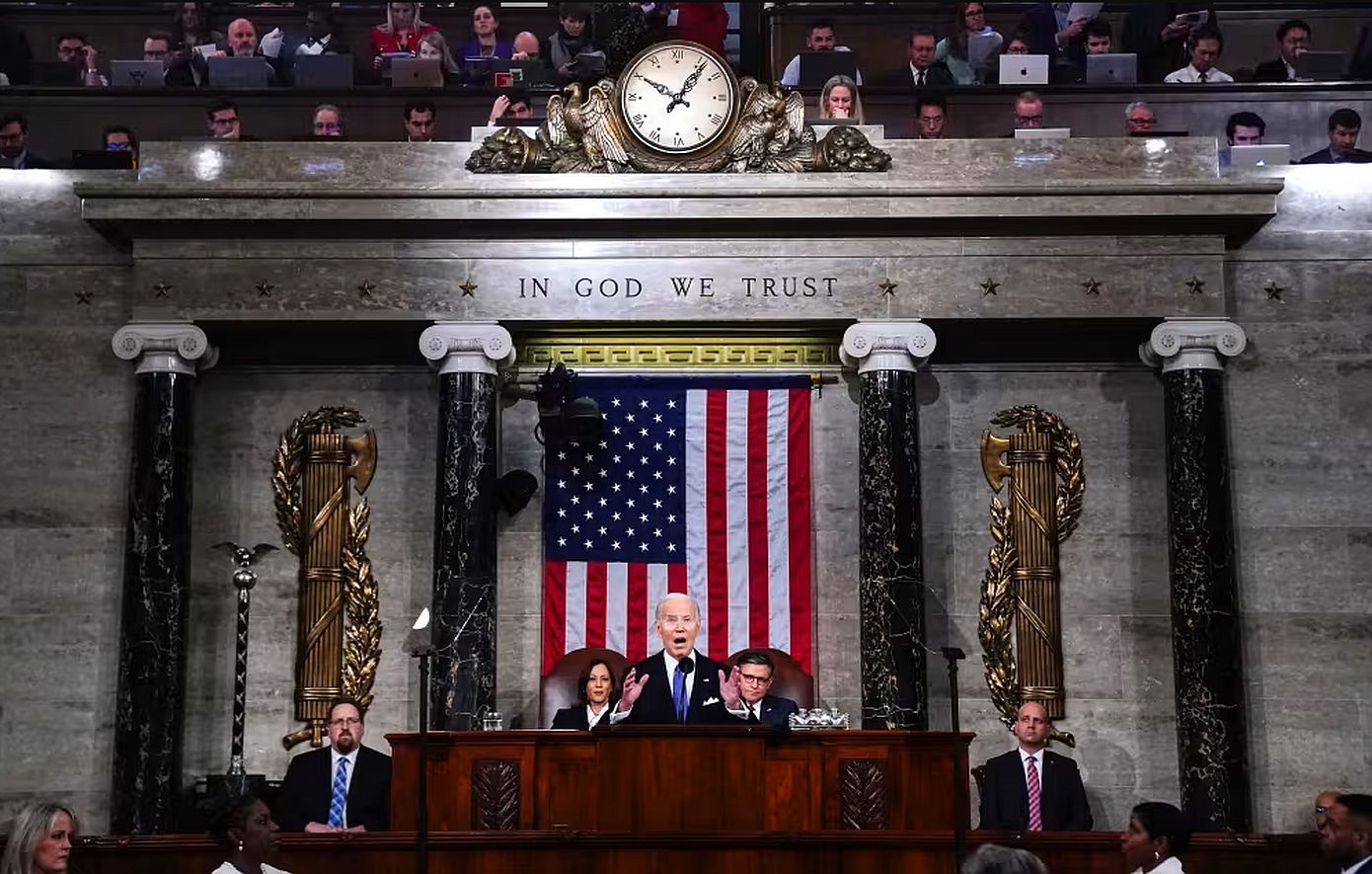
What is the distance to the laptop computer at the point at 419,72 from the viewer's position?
17188 millimetres

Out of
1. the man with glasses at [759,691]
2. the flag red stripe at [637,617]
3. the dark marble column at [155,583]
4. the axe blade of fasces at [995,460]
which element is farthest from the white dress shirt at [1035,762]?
the dark marble column at [155,583]

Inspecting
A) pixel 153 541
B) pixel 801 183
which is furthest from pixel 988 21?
pixel 153 541

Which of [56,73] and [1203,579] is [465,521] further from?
[56,73]

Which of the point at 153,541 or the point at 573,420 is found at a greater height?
the point at 573,420

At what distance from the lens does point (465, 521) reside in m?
15.4

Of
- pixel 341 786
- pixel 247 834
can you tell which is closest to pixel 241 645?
pixel 341 786

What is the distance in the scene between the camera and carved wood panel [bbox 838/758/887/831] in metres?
12.2

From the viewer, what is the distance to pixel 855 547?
53.6 feet

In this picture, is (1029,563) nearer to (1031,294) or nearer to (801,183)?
(1031,294)

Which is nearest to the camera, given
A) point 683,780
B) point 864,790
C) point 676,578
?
point 683,780

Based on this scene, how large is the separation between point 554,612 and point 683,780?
4.76 m

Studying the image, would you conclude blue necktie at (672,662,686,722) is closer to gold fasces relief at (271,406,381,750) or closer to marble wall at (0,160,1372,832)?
marble wall at (0,160,1372,832)

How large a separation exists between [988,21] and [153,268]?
8.18 metres

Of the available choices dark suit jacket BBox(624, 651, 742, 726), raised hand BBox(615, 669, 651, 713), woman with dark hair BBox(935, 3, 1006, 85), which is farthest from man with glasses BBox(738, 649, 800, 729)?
woman with dark hair BBox(935, 3, 1006, 85)
